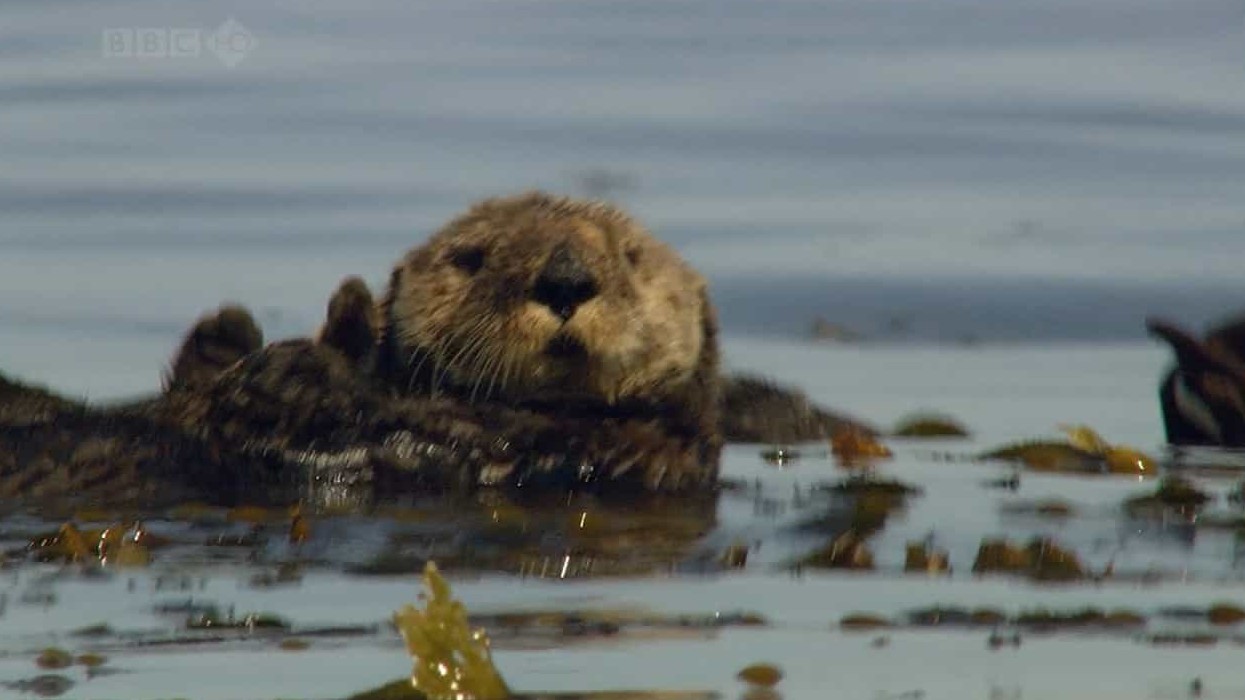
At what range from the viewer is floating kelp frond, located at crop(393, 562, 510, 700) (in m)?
4.15

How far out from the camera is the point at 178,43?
18844 mm

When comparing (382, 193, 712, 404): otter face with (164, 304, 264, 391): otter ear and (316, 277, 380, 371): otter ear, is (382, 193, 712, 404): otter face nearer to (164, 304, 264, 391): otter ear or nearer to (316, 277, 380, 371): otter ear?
(316, 277, 380, 371): otter ear

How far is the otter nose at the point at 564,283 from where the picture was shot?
648cm

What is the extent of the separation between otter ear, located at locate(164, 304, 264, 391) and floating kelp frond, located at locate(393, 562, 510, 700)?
299cm

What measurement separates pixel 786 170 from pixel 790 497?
334 inches

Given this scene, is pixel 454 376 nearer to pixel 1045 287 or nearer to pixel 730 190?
pixel 1045 287

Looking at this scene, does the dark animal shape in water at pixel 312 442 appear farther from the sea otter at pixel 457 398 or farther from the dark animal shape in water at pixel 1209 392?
the dark animal shape in water at pixel 1209 392

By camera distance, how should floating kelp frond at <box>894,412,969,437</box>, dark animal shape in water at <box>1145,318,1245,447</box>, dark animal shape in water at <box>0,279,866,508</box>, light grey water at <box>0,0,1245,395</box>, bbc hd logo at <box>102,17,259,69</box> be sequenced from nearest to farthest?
dark animal shape in water at <box>0,279,866,508</box> → dark animal shape in water at <box>1145,318,1245,447</box> → floating kelp frond at <box>894,412,969,437</box> → light grey water at <box>0,0,1245,395</box> → bbc hd logo at <box>102,17,259,69</box>

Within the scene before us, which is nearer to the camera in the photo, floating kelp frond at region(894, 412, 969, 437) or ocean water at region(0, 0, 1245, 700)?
ocean water at region(0, 0, 1245, 700)

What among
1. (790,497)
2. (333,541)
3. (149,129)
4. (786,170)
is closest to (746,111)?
(786,170)

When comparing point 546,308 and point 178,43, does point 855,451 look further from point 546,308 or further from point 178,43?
point 178,43

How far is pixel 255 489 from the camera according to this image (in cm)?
651

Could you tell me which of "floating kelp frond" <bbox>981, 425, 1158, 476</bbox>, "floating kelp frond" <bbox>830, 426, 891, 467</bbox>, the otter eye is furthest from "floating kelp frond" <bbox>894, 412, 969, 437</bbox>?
the otter eye

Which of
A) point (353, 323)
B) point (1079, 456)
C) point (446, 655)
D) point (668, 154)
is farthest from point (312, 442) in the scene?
point (668, 154)
